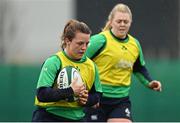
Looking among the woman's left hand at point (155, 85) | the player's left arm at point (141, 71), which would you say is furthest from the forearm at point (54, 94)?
the player's left arm at point (141, 71)

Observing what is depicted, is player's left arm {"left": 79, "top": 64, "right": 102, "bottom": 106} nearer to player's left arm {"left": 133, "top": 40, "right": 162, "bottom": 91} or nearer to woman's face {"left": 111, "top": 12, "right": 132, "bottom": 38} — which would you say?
woman's face {"left": 111, "top": 12, "right": 132, "bottom": 38}

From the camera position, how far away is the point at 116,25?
9094 millimetres

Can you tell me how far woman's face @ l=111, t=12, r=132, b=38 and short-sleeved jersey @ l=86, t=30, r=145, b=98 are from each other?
0.12 metres

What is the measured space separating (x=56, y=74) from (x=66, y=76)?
9 centimetres

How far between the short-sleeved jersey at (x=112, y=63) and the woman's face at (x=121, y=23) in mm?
122

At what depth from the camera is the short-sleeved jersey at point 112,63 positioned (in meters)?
9.13

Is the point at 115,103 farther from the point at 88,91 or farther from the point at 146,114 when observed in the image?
the point at 146,114

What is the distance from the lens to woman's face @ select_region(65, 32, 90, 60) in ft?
25.0

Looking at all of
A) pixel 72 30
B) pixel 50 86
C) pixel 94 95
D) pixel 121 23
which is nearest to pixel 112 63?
pixel 121 23

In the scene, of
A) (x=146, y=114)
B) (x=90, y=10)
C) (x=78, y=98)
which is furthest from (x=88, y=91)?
(x=90, y=10)

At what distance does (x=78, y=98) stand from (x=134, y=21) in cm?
1678

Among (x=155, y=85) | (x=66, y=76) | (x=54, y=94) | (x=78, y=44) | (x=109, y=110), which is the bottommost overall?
(x=109, y=110)

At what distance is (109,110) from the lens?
932cm

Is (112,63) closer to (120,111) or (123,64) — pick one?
(123,64)
